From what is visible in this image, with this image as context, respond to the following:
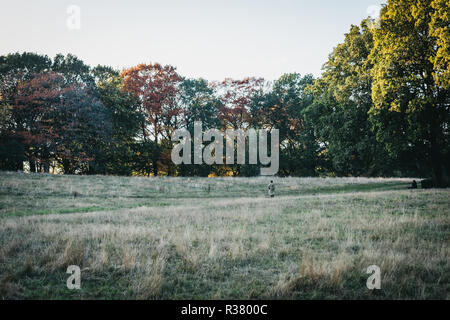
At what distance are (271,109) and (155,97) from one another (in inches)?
915

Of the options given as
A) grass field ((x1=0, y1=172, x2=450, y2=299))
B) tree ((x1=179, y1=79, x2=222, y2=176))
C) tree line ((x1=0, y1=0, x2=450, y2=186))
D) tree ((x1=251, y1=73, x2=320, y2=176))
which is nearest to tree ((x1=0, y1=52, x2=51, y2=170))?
tree line ((x1=0, y1=0, x2=450, y2=186))

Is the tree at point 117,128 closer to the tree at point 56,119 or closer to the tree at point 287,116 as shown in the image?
the tree at point 56,119

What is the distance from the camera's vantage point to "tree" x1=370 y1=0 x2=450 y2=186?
1812cm

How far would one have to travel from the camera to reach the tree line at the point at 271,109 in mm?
18656

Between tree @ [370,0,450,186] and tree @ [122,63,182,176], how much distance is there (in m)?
32.9

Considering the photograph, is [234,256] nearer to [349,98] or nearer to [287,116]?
[349,98]

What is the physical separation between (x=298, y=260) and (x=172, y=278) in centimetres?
276

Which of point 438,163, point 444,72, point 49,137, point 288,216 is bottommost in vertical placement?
point 288,216

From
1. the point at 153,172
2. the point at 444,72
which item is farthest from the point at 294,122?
the point at 444,72

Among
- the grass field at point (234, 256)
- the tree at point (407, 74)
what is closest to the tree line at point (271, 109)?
the tree at point (407, 74)

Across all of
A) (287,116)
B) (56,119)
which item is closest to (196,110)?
(287,116)

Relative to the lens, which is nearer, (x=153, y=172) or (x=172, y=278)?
(x=172, y=278)

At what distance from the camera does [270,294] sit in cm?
425
